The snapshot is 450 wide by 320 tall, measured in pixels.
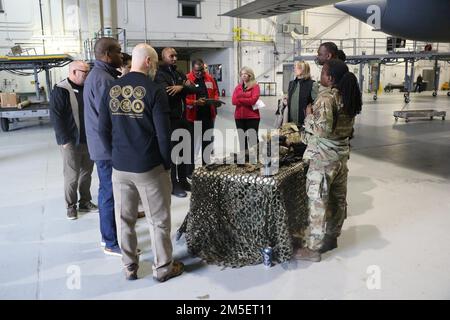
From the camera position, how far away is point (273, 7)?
5289 mm

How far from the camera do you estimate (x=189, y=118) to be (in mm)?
4406

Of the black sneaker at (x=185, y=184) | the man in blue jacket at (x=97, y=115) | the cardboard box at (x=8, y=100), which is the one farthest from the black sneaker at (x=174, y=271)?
the cardboard box at (x=8, y=100)

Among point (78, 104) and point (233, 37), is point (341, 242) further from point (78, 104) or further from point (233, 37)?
point (233, 37)

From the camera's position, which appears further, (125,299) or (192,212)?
(192,212)

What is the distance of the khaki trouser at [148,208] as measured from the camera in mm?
2232

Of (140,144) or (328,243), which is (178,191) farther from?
(140,144)

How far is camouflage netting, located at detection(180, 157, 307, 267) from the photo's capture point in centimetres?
252

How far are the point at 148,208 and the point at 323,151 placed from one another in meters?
1.23

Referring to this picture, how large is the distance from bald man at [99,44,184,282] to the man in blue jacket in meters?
0.46

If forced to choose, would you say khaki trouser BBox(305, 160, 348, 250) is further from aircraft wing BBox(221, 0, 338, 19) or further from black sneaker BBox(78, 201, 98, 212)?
aircraft wing BBox(221, 0, 338, 19)

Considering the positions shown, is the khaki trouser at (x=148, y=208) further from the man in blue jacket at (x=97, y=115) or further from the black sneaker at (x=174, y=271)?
the man in blue jacket at (x=97, y=115)

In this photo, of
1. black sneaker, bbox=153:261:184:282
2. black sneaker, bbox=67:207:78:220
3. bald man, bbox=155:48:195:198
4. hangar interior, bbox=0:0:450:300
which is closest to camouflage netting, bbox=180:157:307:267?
hangar interior, bbox=0:0:450:300
